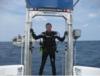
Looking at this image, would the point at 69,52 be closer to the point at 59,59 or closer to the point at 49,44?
the point at 49,44

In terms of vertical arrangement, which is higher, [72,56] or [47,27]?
[47,27]

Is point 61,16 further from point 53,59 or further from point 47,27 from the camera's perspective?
point 53,59

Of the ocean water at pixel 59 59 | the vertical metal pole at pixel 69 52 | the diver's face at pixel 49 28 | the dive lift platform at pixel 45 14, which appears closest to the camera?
the diver's face at pixel 49 28

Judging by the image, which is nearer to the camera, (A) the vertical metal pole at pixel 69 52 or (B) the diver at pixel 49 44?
(B) the diver at pixel 49 44

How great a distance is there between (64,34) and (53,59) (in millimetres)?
741

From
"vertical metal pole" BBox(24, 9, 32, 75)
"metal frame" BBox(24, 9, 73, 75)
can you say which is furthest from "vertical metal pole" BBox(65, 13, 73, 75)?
"vertical metal pole" BBox(24, 9, 32, 75)

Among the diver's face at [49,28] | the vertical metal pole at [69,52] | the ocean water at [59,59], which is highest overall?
the diver's face at [49,28]

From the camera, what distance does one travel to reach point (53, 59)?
10938 millimetres

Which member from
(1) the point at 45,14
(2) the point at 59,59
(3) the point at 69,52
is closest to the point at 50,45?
(3) the point at 69,52

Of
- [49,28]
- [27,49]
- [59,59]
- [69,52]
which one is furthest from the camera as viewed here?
[59,59]

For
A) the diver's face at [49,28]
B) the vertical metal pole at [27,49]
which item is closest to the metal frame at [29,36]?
the vertical metal pole at [27,49]

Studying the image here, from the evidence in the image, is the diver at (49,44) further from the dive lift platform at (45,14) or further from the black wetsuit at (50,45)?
the dive lift platform at (45,14)

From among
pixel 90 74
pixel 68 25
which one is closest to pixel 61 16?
pixel 68 25

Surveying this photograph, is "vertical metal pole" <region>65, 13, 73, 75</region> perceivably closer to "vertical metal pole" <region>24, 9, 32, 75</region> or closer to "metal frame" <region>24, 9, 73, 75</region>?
"metal frame" <region>24, 9, 73, 75</region>
